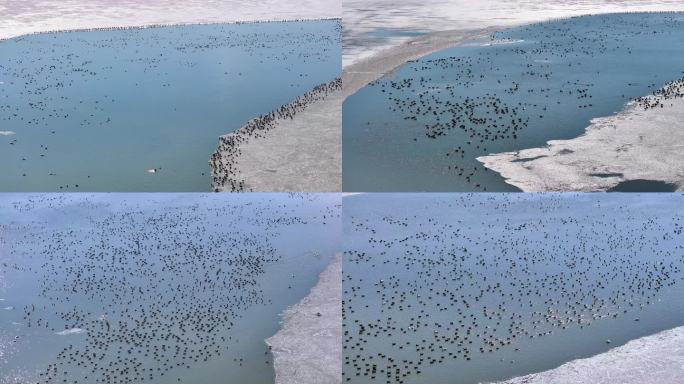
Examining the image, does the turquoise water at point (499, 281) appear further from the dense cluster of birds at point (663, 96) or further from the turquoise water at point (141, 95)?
the turquoise water at point (141, 95)

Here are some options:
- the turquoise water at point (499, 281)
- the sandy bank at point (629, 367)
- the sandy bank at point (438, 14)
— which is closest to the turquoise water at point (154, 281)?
the turquoise water at point (499, 281)

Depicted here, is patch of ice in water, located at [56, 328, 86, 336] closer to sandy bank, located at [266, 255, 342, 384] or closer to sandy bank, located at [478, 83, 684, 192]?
sandy bank, located at [266, 255, 342, 384]

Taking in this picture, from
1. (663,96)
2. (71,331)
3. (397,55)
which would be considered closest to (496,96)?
(397,55)

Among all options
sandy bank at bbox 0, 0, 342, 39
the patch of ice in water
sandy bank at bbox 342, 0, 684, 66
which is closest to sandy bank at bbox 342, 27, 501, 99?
sandy bank at bbox 342, 0, 684, 66

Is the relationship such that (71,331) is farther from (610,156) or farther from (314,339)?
(610,156)

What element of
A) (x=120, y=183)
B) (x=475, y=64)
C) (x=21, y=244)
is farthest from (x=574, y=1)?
(x=21, y=244)

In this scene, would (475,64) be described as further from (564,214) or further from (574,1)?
(564,214)
